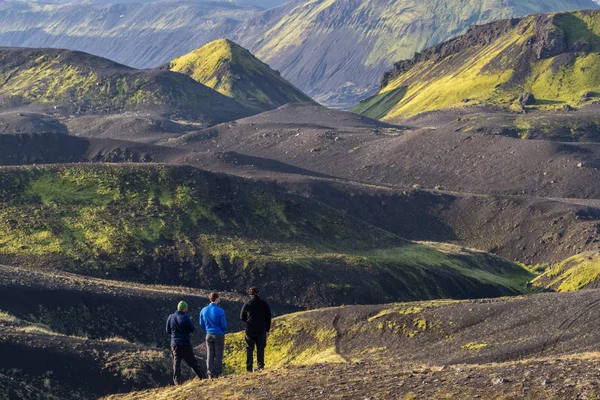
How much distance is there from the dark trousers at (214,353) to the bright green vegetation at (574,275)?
190ft

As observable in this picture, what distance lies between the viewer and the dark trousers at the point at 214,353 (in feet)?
101

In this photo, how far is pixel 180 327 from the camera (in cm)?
3072

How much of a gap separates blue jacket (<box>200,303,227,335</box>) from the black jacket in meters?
0.74

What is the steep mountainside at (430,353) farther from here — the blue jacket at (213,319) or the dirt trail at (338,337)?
the blue jacket at (213,319)

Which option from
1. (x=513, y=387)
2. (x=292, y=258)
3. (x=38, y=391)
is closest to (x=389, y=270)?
(x=292, y=258)

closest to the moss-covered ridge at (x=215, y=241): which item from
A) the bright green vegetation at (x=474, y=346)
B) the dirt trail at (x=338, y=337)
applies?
the dirt trail at (x=338, y=337)

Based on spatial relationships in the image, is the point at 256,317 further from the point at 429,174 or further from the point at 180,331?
the point at 429,174

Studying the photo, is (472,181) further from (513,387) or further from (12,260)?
(513,387)

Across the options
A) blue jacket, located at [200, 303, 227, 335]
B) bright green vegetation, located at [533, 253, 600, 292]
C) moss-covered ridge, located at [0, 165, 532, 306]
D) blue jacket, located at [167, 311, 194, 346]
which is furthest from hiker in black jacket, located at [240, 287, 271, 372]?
bright green vegetation, located at [533, 253, 600, 292]

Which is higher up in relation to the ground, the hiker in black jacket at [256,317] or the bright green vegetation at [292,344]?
the hiker in black jacket at [256,317]

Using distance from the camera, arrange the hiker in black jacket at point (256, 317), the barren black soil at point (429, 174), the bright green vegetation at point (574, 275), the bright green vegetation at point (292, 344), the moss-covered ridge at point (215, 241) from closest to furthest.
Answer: the hiker in black jacket at point (256, 317) < the bright green vegetation at point (292, 344) < the moss-covered ridge at point (215, 241) < the bright green vegetation at point (574, 275) < the barren black soil at point (429, 174)

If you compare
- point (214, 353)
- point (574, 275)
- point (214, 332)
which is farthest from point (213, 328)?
point (574, 275)

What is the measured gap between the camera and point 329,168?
173375 millimetres

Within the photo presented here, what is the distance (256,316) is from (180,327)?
2.43 meters
